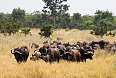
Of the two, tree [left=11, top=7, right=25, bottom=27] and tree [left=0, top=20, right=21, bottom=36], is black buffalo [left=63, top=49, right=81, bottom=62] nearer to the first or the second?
tree [left=0, top=20, right=21, bottom=36]

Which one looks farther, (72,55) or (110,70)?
(72,55)

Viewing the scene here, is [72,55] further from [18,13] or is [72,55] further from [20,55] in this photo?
[18,13]

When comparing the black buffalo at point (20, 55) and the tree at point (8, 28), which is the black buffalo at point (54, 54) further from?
the tree at point (8, 28)

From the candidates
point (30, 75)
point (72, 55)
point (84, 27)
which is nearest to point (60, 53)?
point (72, 55)

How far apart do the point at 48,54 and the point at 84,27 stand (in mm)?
46223

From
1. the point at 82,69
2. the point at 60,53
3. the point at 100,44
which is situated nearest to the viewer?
the point at 82,69

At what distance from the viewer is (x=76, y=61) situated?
1287 centimetres

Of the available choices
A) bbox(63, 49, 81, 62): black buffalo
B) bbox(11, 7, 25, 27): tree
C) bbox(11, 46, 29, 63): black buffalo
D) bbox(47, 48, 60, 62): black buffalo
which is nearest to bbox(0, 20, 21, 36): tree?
bbox(11, 46, 29, 63): black buffalo

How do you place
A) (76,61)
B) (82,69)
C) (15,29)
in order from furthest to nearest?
(15,29) → (76,61) → (82,69)

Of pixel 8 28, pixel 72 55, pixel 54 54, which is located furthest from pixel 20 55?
pixel 8 28

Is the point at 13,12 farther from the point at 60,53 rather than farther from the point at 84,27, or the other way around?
the point at 60,53

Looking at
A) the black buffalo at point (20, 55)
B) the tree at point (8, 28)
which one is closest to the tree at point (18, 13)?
the tree at point (8, 28)

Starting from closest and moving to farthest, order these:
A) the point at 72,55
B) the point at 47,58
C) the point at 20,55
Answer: the point at 47,58
the point at 20,55
the point at 72,55

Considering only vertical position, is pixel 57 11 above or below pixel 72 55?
above
